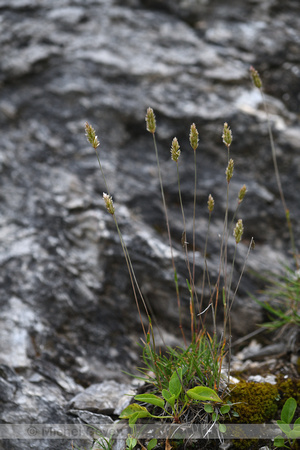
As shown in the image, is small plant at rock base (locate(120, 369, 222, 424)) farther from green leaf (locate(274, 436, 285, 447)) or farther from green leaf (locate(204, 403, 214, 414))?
green leaf (locate(274, 436, 285, 447))

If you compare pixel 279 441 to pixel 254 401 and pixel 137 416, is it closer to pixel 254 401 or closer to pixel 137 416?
pixel 254 401

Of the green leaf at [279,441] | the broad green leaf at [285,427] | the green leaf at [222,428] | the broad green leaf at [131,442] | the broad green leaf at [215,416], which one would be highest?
the broad green leaf at [285,427]

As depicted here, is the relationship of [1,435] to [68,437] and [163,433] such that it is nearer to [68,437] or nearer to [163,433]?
[68,437]

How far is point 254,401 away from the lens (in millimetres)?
1812

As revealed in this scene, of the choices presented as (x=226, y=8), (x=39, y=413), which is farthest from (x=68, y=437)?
(x=226, y=8)

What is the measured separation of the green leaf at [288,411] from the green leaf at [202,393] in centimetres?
29

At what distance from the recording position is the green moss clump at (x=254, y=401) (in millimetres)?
1761

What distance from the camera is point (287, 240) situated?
3018mm

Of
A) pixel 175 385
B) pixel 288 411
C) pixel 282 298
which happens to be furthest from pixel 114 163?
pixel 288 411

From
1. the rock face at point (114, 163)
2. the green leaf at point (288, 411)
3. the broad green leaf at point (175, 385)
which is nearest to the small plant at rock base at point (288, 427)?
the green leaf at point (288, 411)

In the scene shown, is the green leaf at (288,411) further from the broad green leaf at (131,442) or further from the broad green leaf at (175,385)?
the broad green leaf at (131,442)

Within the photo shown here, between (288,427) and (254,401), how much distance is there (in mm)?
243

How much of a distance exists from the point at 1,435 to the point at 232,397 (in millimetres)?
1147

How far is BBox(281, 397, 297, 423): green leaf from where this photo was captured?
166 centimetres
